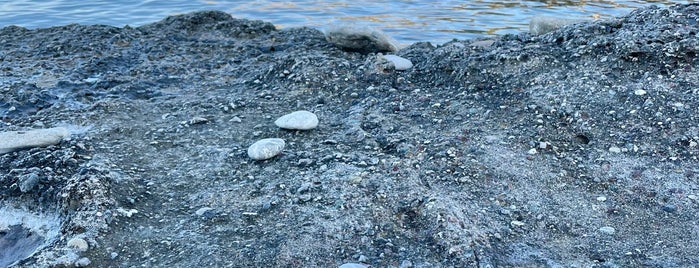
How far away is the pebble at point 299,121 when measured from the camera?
4.36 m

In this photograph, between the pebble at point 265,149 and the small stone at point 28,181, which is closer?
the small stone at point 28,181

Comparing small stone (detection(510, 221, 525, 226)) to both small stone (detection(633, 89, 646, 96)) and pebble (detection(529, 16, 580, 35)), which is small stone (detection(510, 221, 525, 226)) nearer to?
small stone (detection(633, 89, 646, 96))

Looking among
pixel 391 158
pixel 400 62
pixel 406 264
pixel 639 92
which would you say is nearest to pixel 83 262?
pixel 406 264

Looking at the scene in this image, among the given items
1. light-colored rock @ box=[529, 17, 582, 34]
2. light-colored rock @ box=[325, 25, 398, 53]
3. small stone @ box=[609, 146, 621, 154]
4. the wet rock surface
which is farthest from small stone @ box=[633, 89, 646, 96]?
light-colored rock @ box=[325, 25, 398, 53]

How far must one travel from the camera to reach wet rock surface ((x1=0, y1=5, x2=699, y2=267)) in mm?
3232

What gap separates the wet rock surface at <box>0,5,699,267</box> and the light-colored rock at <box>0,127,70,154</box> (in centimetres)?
5

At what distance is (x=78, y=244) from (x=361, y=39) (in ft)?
10.9

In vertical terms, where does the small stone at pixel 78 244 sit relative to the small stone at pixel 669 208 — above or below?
below

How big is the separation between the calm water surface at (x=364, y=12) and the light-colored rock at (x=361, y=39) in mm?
2125

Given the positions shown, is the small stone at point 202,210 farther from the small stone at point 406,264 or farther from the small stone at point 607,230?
the small stone at point 607,230

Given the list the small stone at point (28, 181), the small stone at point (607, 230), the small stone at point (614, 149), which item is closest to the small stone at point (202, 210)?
the small stone at point (28, 181)

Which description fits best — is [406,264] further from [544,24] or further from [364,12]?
[364,12]

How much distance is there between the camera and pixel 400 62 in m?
5.29

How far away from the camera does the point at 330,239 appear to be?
128 inches
